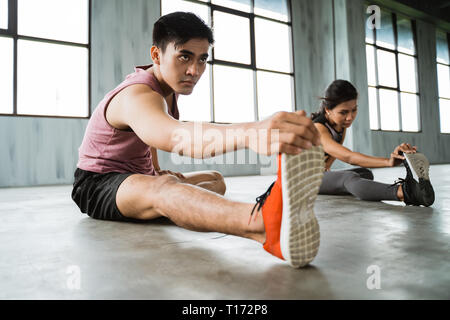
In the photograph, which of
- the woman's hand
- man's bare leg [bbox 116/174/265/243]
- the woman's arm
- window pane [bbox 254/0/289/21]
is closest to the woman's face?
the woman's arm

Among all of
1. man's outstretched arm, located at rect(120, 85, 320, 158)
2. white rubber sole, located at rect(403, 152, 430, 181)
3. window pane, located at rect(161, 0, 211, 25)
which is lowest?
white rubber sole, located at rect(403, 152, 430, 181)

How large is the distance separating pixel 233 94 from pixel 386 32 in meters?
4.55

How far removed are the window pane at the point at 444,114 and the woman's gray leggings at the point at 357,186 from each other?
8517 millimetres

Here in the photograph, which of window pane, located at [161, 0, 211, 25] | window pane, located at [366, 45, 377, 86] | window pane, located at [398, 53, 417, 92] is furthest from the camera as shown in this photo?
window pane, located at [398, 53, 417, 92]

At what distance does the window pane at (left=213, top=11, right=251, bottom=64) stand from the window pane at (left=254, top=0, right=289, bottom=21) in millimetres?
396

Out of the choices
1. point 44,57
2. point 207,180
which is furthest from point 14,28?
point 207,180

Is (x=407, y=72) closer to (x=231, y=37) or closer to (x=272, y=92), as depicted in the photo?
(x=272, y=92)

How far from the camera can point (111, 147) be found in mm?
1322

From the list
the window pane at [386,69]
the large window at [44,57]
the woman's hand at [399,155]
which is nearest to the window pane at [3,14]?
the large window at [44,57]

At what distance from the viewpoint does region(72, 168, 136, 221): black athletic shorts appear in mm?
1298

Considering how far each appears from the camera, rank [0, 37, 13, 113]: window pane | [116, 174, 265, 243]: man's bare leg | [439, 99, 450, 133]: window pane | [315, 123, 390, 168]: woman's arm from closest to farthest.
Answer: [116, 174, 265, 243]: man's bare leg
[315, 123, 390, 168]: woman's arm
[0, 37, 13, 113]: window pane
[439, 99, 450, 133]: window pane

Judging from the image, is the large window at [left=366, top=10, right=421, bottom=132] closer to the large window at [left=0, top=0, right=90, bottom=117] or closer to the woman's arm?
the large window at [left=0, top=0, right=90, bottom=117]

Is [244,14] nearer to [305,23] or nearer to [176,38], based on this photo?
[305,23]

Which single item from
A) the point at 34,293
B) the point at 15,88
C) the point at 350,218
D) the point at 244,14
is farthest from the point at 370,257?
the point at 244,14
